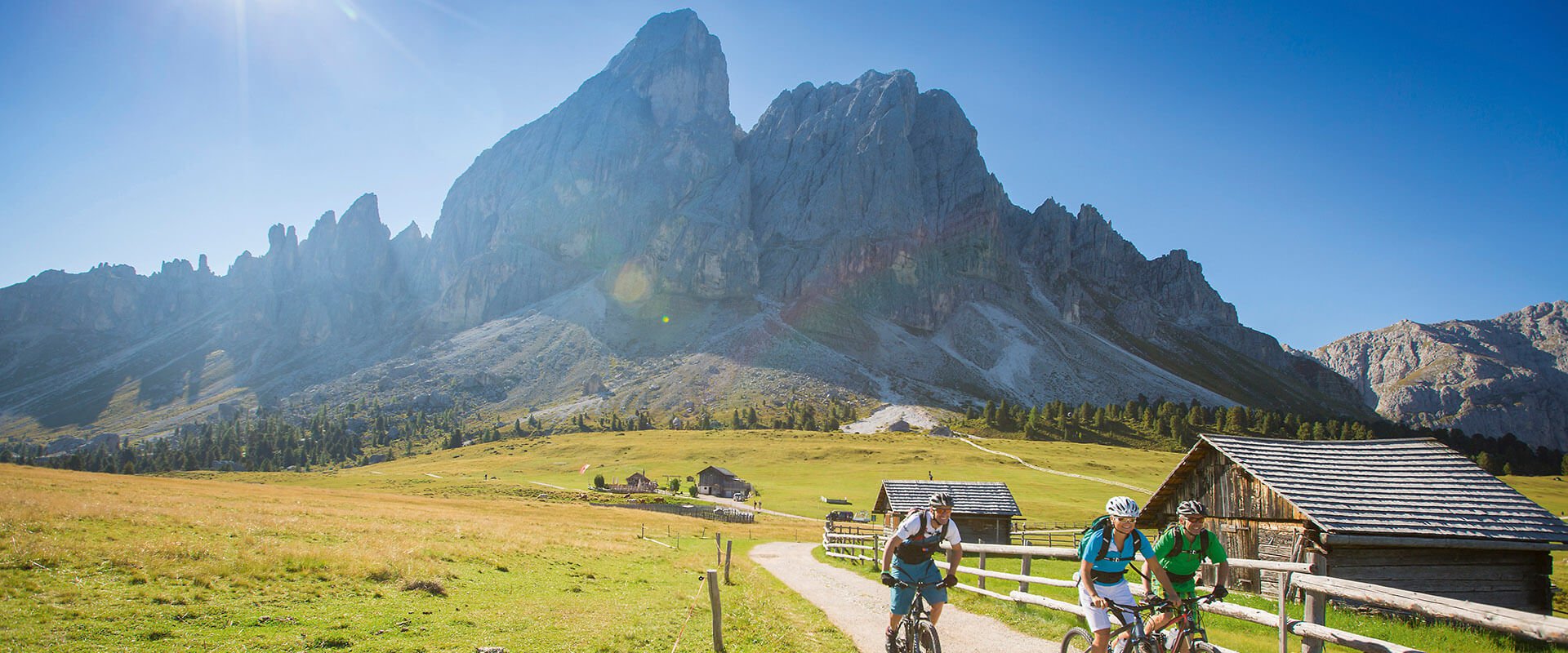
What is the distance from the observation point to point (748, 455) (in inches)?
4754

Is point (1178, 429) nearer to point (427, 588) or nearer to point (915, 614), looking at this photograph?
point (427, 588)

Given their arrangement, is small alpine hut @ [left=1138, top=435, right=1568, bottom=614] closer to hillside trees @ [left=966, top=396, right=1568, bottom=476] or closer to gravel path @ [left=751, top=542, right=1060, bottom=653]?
gravel path @ [left=751, top=542, right=1060, bottom=653]

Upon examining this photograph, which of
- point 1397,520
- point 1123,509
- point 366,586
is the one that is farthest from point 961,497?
point 1123,509

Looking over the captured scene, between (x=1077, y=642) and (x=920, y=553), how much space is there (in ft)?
8.57

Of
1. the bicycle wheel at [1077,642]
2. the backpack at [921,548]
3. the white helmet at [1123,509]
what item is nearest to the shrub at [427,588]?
the backpack at [921,548]

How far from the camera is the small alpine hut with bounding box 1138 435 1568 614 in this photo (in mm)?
20984

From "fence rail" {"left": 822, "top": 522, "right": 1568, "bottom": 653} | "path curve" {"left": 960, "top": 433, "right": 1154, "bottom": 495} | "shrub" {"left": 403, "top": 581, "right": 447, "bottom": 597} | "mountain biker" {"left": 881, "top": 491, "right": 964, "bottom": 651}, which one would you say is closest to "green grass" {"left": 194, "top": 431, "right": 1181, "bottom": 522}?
"path curve" {"left": 960, "top": 433, "right": 1154, "bottom": 495}

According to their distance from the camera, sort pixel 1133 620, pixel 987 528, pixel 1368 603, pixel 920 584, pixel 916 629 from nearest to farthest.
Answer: pixel 1133 620 → pixel 1368 603 → pixel 916 629 → pixel 920 584 → pixel 987 528

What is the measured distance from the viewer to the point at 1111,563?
Answer: 9.80 m

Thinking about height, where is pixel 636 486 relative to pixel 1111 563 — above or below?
below

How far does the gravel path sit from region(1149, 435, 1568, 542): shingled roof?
12.1 meters

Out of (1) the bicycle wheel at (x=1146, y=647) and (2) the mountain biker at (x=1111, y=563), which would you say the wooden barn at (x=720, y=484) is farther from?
(1) the bicycle wheel at (x=1146, y=647)

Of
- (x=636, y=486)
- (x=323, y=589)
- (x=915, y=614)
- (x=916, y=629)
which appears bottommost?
(x=636, y=486)

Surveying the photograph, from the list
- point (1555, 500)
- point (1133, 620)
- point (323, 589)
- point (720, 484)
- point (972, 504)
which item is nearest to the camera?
point (1133, 620)
